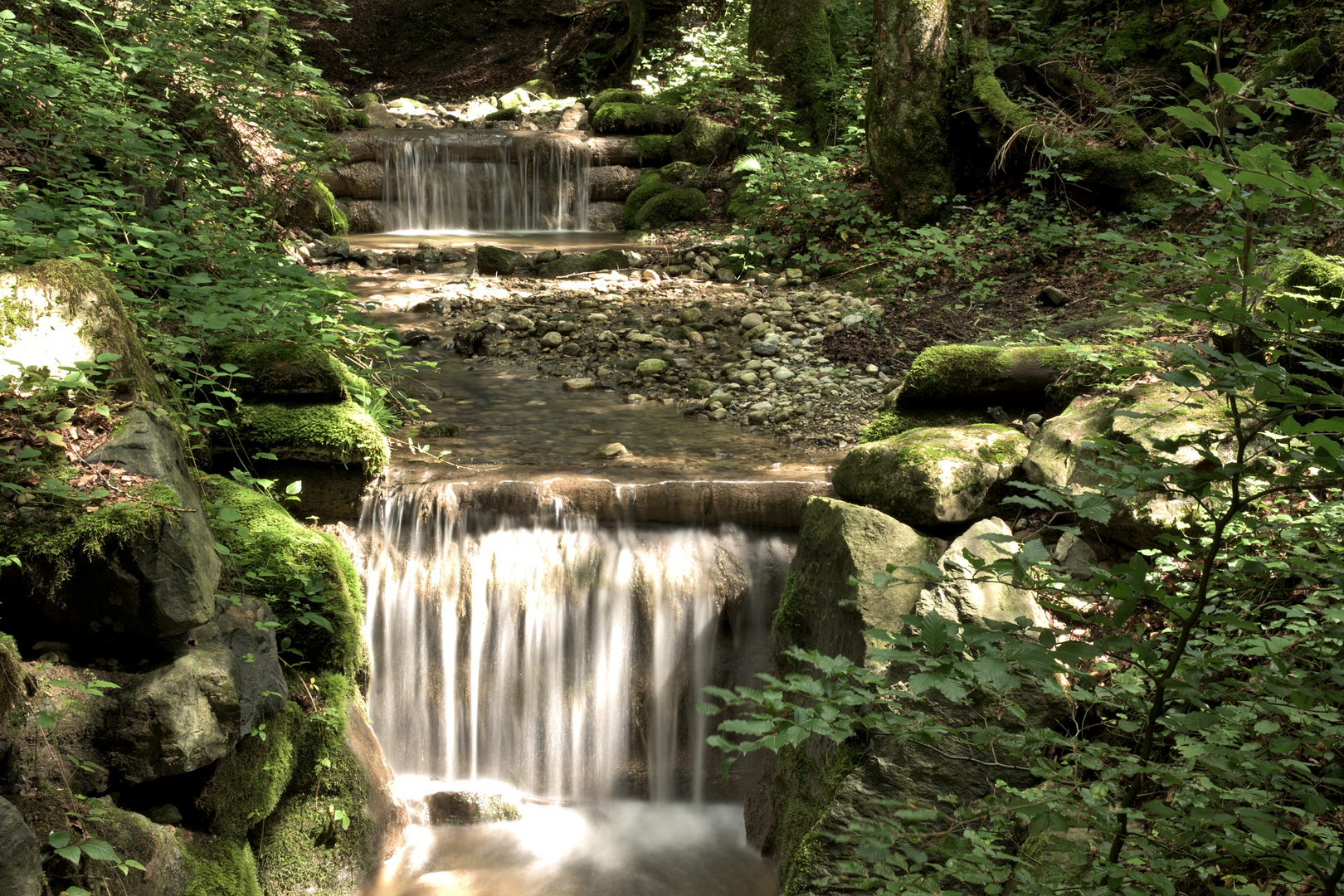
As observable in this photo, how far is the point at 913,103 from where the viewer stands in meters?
9.55

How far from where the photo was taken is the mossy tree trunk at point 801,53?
41.7 ft

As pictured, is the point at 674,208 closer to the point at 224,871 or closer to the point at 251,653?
the point at 251,653

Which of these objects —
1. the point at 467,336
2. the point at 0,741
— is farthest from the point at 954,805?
the point at 467,336

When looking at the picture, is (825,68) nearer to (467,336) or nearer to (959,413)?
(467,336)

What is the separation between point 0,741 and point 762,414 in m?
5.06

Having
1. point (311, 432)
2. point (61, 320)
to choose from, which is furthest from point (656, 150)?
point (61, 320)

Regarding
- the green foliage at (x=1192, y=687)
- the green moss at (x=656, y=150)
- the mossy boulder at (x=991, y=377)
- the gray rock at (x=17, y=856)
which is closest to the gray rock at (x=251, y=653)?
the gray rock at (x=17, y=856)

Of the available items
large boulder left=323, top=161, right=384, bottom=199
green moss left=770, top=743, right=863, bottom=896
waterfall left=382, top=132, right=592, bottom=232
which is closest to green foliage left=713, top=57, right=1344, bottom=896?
green moss left=770, top=743, right=863, bottom=896

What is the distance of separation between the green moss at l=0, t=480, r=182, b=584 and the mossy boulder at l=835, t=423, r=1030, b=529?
3177mm

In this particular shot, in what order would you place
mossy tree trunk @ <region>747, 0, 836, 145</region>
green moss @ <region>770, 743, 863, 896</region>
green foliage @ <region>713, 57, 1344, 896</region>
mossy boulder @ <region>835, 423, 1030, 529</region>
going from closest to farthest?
green foliage @ <region>713, 57, 1344, 896</region>
green moss @ <region>770, 743, 863, 896</region>
mossy boulder @ <region>835, 423, 1030, 529</region>
mossy tree trunk @ <region>747, 0, 836, 145</region>

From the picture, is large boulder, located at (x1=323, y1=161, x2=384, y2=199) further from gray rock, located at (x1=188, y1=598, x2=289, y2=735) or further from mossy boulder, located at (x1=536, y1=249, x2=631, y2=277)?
gray rock, located at (x1=188, y1=598, x2=289, y2=735)

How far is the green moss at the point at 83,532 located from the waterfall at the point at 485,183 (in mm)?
11564

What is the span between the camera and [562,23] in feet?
70.7

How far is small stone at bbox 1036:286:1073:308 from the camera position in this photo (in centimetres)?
766
